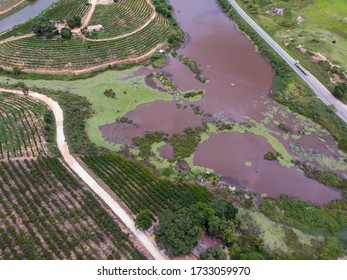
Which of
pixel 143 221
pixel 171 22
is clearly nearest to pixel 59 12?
pixel 171 22

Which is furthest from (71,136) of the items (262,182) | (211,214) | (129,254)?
(262,182)

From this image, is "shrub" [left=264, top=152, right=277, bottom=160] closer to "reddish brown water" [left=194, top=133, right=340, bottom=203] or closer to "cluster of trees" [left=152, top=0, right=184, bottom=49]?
"reddish brown water" [left=194, top=133, right=340, bottom=203]

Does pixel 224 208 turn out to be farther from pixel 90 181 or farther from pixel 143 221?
pixel 90 181

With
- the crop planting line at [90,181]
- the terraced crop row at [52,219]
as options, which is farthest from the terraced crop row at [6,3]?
the terraced crop row at [52,219]

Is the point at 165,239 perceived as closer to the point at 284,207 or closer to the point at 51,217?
the point at 51,217

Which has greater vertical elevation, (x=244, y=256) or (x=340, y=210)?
(x=244, y=256)

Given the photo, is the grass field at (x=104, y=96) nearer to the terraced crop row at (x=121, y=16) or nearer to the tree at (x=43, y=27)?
the tree at (x=43, y=27)

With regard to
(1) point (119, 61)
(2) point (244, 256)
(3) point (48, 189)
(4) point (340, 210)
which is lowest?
(4) point (340, 210)

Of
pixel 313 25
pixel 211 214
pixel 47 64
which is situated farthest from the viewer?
pixel 313 25
